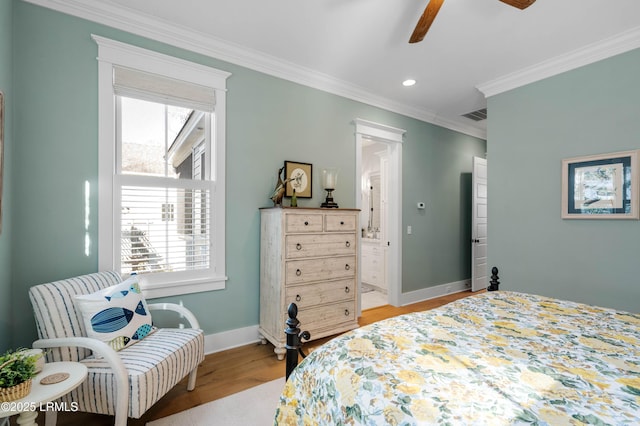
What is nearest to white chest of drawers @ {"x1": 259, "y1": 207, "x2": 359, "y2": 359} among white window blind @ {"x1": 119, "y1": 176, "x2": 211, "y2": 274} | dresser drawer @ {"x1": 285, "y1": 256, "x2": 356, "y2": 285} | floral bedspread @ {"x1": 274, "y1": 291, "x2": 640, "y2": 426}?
dresser drawer @ {"x1": 285, "y1": 256, "x2": 356, "y2": 285}

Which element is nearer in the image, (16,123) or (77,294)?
(77,294)

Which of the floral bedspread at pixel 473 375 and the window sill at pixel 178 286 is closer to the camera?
the floral bedspread at pixel 473 375

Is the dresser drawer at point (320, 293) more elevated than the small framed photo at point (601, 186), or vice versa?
the small framed photo at point (601, 186)

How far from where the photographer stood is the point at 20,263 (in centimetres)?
202

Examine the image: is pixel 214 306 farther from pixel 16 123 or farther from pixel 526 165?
pixel 526 165

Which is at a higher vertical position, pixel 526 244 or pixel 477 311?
pixel 526 244

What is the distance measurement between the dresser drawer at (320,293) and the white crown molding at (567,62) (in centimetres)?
288

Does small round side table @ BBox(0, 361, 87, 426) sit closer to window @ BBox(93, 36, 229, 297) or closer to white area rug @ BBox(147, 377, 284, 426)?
white area rug @ BBox(147, 377, 284, 426)

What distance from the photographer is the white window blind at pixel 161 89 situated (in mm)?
2344

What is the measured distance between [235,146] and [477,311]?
7.98 feet

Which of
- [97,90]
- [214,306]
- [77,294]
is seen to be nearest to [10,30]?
[97,90]

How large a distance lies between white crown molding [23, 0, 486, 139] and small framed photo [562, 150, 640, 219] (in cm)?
220

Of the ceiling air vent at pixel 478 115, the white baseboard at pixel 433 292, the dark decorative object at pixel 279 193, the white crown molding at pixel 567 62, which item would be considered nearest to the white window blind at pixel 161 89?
the dark decorative object at pixel 279 193

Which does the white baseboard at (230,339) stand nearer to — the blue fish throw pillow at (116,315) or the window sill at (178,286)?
the window sill at (178,286)
